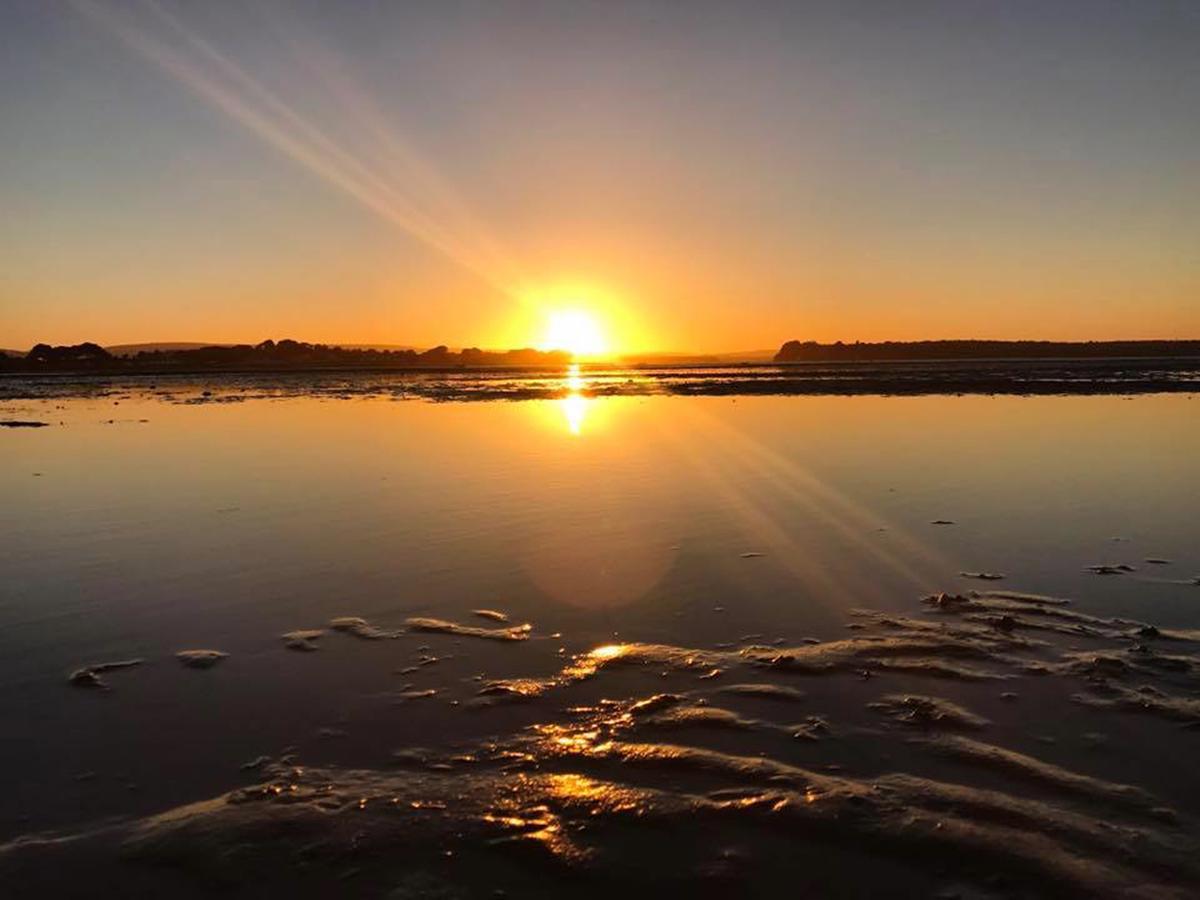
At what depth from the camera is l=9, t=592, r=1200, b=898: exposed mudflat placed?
4.73 meters

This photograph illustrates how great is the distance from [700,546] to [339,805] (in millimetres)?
8048

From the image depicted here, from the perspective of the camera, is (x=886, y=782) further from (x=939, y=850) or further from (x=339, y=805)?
(x=339, y=805)

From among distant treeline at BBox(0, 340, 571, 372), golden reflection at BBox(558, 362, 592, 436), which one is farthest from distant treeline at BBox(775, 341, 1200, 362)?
golden reflection at BBox(558, 362, 592, 436)

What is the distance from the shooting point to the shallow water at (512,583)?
6.36 meters

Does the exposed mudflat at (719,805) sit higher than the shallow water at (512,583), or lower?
lower

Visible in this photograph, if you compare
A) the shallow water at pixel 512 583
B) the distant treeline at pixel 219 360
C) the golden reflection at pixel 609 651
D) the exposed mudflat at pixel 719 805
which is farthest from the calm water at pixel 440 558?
the distant treeline at pixel 219 360

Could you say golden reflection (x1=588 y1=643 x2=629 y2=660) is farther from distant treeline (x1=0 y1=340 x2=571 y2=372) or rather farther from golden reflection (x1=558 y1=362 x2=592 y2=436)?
distant treeline (x1=0 y1=340 x2=571 y2=372)

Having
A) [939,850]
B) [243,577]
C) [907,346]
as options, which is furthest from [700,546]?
[907,346]

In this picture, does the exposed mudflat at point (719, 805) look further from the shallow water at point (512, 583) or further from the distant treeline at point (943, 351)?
the distant treeline at point (943, 351)

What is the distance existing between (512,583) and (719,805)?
570 centimetres

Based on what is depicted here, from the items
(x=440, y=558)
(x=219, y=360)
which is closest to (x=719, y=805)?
(x=440, y=558)

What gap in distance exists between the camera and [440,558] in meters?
12.1

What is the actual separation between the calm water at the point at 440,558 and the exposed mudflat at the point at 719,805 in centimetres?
50

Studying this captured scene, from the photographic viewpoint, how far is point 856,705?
7004 mm
